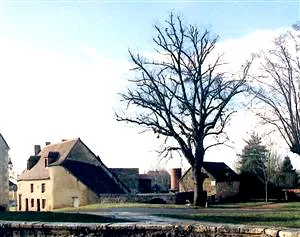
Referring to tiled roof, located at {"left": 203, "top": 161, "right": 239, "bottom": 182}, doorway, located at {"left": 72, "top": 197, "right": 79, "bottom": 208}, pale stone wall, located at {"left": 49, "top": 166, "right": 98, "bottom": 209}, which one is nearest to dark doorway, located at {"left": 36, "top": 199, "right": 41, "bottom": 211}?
pale stone wall, located at {"left": 49, "top": 166, "right": 98, "bottom": 209}

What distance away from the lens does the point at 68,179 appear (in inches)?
1928

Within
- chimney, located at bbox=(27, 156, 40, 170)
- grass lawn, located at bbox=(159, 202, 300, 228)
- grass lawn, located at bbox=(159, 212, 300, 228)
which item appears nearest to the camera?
grass lawn, located at bbox=(159, 212, 300, 228)

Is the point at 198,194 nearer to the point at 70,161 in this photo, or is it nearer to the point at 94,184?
the point at 94,184

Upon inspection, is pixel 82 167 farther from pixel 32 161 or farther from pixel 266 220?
pixel 266 220

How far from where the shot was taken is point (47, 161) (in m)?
53.4

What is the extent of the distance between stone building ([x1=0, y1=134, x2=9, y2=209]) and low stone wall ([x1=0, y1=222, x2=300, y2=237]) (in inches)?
998

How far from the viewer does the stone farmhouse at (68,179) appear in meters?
47.4

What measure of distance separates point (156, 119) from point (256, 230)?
25107mm

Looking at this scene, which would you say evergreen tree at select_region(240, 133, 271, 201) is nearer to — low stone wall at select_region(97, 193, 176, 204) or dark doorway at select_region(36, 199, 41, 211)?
low stone wall at select_region(97, 193, 176, 204)

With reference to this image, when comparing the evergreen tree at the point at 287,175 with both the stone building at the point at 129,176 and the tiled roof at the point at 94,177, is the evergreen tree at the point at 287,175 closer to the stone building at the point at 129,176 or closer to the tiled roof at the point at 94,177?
the stone building at the point at 129,176

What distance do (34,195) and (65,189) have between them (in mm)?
8211

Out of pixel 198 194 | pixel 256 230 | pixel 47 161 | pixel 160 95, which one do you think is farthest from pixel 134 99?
pixel 256 230

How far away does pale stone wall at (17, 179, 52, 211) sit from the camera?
168ft

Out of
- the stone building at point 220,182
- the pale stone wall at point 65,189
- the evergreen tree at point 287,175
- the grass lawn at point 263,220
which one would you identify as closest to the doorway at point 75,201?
the pale stone wall at point 65,189
